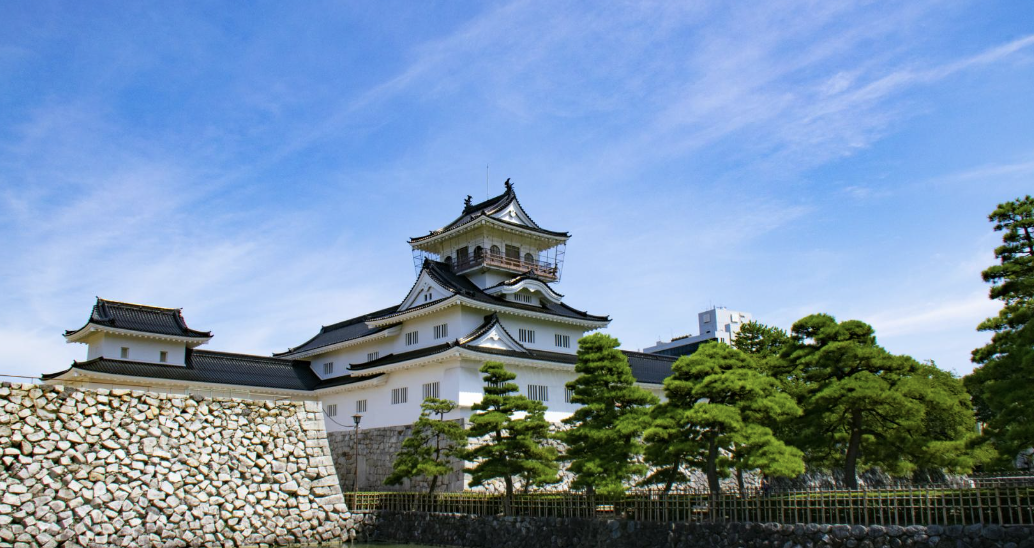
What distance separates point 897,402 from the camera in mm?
21281

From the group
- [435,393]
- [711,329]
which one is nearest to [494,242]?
[435,393]

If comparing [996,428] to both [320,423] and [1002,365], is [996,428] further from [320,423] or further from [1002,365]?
Result: [320,423]

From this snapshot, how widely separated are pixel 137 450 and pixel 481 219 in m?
18.2

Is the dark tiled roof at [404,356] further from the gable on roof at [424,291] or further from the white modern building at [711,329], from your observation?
the white modern building at [711,329]

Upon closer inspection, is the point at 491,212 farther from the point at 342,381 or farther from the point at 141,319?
the point at 141,319

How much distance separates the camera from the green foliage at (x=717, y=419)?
19344 millimetres

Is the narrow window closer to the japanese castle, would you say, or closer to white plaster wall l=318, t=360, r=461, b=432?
the japanese castle

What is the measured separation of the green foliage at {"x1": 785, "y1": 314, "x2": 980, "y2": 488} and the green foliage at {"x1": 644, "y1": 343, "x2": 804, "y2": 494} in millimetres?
2261

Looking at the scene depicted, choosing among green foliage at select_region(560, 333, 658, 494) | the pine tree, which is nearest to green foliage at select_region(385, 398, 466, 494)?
the pine tree

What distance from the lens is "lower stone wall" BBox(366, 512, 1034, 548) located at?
1389cm

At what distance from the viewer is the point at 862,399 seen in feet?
70.7

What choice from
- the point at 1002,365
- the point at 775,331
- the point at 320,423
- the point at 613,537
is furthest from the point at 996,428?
the point at 775,331

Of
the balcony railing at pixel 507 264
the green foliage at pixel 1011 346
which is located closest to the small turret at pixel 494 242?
the balcony railing at pixel 507 264

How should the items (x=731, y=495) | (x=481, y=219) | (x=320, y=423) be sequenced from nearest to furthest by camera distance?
(x=731, y=495), (x=320, y=423), (x=481, y=219)
